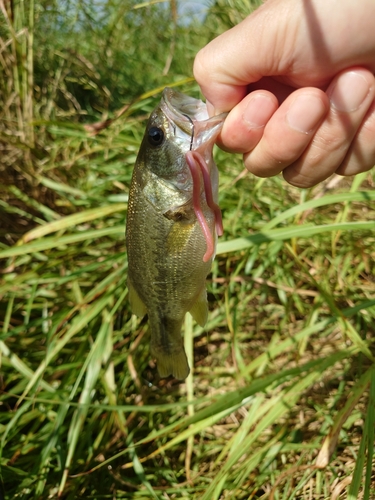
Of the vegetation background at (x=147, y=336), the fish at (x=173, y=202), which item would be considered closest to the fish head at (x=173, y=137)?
the fish at (x=173, y=202)

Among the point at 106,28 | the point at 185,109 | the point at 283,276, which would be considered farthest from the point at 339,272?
the point at 106,28

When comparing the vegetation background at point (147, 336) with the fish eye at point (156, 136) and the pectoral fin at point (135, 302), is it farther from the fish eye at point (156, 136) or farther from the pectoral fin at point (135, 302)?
the fish eye at point (156, 136)

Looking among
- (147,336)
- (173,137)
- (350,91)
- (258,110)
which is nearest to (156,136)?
(173,137)

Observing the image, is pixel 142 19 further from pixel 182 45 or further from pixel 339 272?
pixel 339 272

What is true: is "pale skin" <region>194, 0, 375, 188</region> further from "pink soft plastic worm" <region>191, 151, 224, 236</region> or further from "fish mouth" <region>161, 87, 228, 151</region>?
"pink soft plastic worm" <region>191, 151, 224, 236</region>

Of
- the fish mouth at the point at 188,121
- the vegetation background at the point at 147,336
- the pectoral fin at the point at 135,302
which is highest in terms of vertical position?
the fish mouth at the point at 188,121

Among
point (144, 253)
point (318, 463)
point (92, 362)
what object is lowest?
point (318, 463)

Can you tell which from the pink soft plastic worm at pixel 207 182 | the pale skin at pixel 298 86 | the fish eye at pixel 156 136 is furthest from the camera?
the fish eye at pixel 156 136

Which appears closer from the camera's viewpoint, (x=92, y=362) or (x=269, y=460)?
(x=269, y=460)
